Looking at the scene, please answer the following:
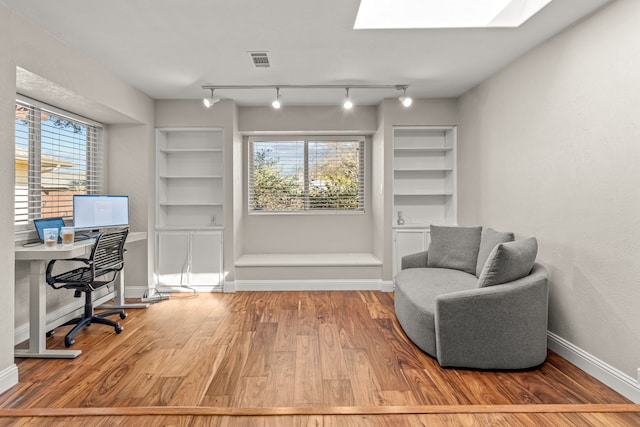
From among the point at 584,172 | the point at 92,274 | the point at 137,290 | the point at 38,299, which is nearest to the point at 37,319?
the point at 38,299

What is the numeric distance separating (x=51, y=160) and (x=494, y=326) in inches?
163

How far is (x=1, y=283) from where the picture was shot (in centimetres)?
223

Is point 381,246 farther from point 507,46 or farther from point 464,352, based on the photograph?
point 507,46

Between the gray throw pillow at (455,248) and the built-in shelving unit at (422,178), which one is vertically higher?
the built-in shelving unit at (422,178)

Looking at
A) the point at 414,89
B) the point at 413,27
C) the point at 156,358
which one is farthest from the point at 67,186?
the point at 414,89

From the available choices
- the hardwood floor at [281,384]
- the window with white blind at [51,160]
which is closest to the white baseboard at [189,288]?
the hardwood floor at [281,384]

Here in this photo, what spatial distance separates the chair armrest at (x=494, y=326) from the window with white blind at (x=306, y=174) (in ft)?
9.74

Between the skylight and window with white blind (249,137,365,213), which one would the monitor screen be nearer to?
window with white blind (249,137,365,213)

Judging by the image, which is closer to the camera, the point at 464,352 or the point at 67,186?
the point at 464,352

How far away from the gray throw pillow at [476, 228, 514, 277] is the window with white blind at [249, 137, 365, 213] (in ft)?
7.19

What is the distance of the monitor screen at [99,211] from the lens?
134 inches

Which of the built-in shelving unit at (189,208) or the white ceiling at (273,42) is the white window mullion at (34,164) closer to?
the white ceiling at (273,42)

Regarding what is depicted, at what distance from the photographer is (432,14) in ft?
8.85

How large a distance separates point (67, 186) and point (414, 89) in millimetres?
3971
